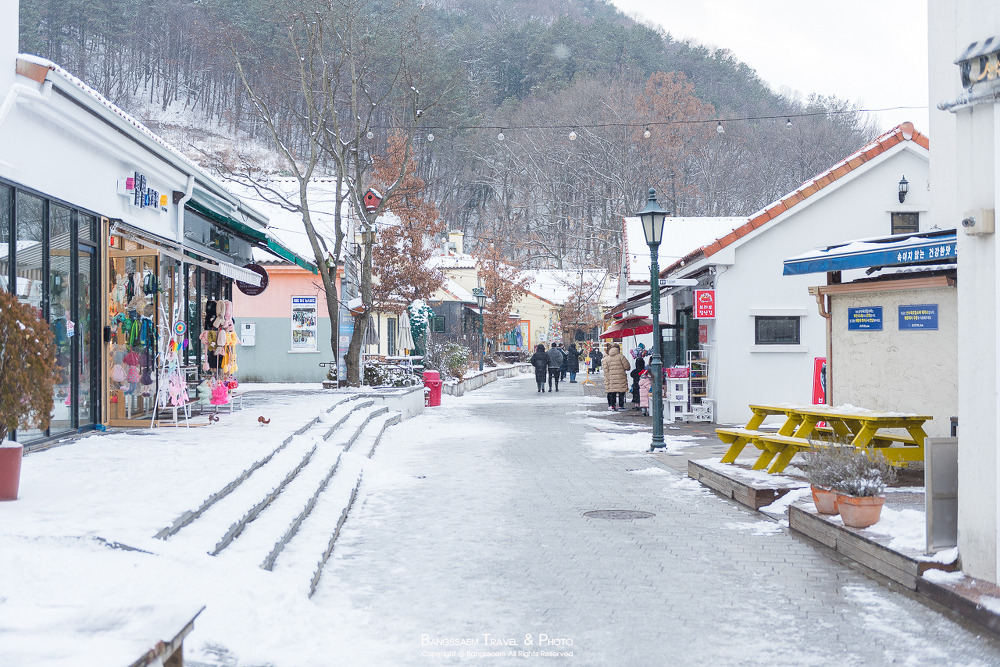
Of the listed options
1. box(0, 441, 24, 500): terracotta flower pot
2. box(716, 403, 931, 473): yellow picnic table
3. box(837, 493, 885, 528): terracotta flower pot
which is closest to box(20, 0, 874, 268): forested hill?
box(716, 403, 931, 473): yellow picnic table

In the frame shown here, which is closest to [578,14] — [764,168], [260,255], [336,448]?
[764,168]

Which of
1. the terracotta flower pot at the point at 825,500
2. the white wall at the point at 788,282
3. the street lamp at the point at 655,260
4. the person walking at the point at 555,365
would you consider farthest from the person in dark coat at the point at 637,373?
the terracotta flower pot at the point at 825,500

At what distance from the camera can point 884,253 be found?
29.2ft

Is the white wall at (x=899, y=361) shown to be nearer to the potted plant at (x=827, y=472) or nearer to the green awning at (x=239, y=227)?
the potted plant at (x=827, y=472)

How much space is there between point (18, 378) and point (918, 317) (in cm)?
918

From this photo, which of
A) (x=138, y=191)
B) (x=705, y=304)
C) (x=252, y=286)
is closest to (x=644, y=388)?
(x=705, y=304)

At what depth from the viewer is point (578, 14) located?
6962cm

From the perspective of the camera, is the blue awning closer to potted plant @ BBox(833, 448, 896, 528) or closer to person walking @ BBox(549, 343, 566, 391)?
potted plant @ BBox(833, 448, 896, 528)

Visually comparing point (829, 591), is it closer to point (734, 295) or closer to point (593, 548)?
point (593, 548)

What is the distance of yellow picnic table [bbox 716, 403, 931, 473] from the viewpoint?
890 cm

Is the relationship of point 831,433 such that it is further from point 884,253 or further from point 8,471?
point 8,471

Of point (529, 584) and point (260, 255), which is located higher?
point (260, 255)

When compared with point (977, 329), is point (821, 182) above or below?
above

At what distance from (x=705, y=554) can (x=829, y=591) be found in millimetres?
1234
